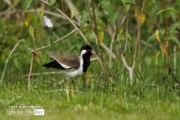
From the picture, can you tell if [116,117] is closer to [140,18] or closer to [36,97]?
[36,97]

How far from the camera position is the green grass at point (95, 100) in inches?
304

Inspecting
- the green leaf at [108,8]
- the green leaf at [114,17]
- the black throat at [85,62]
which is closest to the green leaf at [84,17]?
the green leaf at [108,8]

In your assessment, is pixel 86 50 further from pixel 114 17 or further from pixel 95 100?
pixel 95 100

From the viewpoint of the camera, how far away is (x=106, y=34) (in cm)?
1361

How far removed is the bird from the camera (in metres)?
9.14

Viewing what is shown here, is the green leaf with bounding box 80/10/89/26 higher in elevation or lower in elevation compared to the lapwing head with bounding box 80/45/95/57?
higher

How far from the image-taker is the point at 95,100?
27.4ft

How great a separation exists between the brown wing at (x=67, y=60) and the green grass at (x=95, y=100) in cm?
32

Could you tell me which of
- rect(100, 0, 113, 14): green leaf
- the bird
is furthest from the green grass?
rect(100, 0, 113, 14): green leaf

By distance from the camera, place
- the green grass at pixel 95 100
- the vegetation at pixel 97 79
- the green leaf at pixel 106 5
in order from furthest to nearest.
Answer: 1. the green leaf at pixel 106 5
2. the vegetation at pixel 97 79
3. the green grass at pixel 95 100

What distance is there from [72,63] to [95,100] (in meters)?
1.00

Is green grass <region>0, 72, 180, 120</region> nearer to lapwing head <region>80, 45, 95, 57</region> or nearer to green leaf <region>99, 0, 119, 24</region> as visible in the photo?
lapwing head <region>80, 45, 95, 57</region>

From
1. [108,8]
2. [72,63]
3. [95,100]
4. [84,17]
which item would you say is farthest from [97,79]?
[95,100]

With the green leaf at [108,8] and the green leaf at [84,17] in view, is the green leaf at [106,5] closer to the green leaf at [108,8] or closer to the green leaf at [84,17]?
the green leaf at [108,8]
